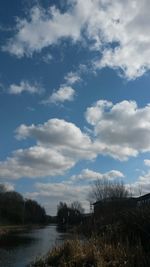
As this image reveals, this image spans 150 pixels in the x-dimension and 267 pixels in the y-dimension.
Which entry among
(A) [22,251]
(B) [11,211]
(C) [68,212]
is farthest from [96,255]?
(C) [68,212]

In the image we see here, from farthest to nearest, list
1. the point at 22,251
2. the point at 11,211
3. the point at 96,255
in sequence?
the point at 11,211
the point at 22,251
the point at 96,255

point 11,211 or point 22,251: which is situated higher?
point 11,211

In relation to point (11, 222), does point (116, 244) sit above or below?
below

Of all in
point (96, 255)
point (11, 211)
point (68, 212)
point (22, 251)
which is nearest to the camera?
point (96, 255)

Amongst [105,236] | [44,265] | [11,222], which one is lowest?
[44,265]

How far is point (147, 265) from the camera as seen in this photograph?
13469mm

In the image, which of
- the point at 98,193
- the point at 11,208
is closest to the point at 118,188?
the point at 98,193

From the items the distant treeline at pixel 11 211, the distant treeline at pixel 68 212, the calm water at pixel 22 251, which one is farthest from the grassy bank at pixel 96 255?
the distant treeline at pixel 68 212

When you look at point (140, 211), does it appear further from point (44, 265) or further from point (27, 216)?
point (27, 216)

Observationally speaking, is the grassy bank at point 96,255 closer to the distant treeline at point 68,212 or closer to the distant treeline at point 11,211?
the distant treeline at point 11,211

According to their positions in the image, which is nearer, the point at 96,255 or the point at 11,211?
the point at 96,255

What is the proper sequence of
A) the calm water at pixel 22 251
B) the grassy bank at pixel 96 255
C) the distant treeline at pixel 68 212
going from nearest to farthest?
the grassy bank at pixel 96 255 < the calm water at pixel 22 251 < the distant treeline at pixel 68 212

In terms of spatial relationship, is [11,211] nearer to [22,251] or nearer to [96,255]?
[22,251]

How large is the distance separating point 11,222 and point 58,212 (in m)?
55.2
